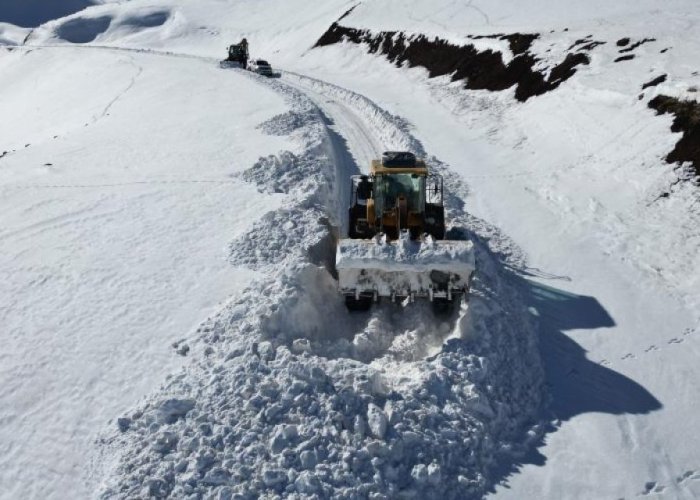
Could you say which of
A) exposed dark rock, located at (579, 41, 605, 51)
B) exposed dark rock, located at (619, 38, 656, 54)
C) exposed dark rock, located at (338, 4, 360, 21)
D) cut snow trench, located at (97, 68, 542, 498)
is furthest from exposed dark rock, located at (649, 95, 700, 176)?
exposed dark rock, located at (338, 4, 360, 21)

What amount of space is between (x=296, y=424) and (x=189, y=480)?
1615 mm

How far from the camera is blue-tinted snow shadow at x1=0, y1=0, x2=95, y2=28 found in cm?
13638

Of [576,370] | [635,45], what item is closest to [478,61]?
[635,45]

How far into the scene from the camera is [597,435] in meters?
8.85

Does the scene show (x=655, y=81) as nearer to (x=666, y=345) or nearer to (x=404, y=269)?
(x=666, y=345)

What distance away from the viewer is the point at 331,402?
8.47 metres

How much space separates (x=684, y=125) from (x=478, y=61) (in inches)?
717

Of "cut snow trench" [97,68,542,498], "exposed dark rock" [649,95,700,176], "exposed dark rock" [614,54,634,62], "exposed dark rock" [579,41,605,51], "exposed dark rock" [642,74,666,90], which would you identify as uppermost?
"exposed dark rock" [579,41,605,51]

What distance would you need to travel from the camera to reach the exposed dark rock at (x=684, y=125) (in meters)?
16.6

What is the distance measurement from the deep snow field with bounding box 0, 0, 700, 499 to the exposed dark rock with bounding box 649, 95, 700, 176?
33 centimetres

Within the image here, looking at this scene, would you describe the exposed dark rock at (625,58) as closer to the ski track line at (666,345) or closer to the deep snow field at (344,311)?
the deep snow field at (344,311)

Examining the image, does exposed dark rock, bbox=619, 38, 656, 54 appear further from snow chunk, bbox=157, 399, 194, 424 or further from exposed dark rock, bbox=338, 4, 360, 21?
exposed dark rock, bbox=338, 4, 360, 21

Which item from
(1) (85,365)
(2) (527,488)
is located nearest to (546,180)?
(2) (527,488)

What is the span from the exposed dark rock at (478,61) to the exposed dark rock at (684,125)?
6.60 meters
